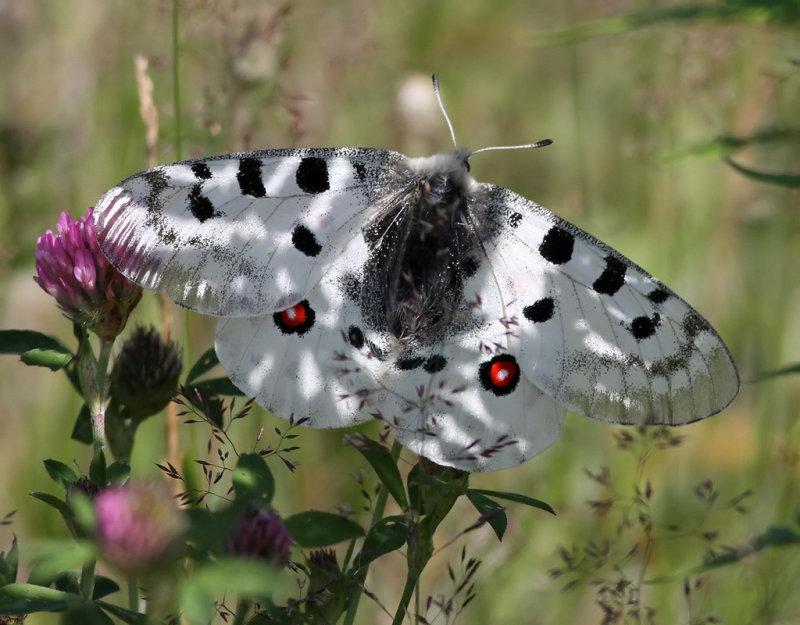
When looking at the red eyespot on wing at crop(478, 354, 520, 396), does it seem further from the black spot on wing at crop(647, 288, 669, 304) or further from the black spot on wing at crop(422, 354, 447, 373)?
A: the black spot on wing at crop(647, 288, 669, 304)

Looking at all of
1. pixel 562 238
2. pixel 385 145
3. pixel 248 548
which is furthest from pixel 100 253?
pixel 385 145

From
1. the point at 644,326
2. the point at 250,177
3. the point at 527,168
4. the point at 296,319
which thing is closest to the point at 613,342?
the point at 644,326

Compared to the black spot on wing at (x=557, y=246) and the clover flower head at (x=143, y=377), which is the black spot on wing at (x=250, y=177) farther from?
the black spot on wing at (x=557, y=246)

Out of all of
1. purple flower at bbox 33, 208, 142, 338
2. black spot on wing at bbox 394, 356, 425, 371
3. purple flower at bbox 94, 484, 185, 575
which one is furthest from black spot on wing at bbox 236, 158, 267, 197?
purple flower at bbox 94, 484, 185, 575

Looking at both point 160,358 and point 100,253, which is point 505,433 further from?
point 100,253

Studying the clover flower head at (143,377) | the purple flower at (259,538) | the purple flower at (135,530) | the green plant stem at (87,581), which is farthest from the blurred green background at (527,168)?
the purple flower at (135,530)

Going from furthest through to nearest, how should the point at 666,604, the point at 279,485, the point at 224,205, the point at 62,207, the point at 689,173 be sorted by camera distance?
the point at 689,173
the point at 62,207
the point at 279,485
the point at 666,604
the point at 224,205
